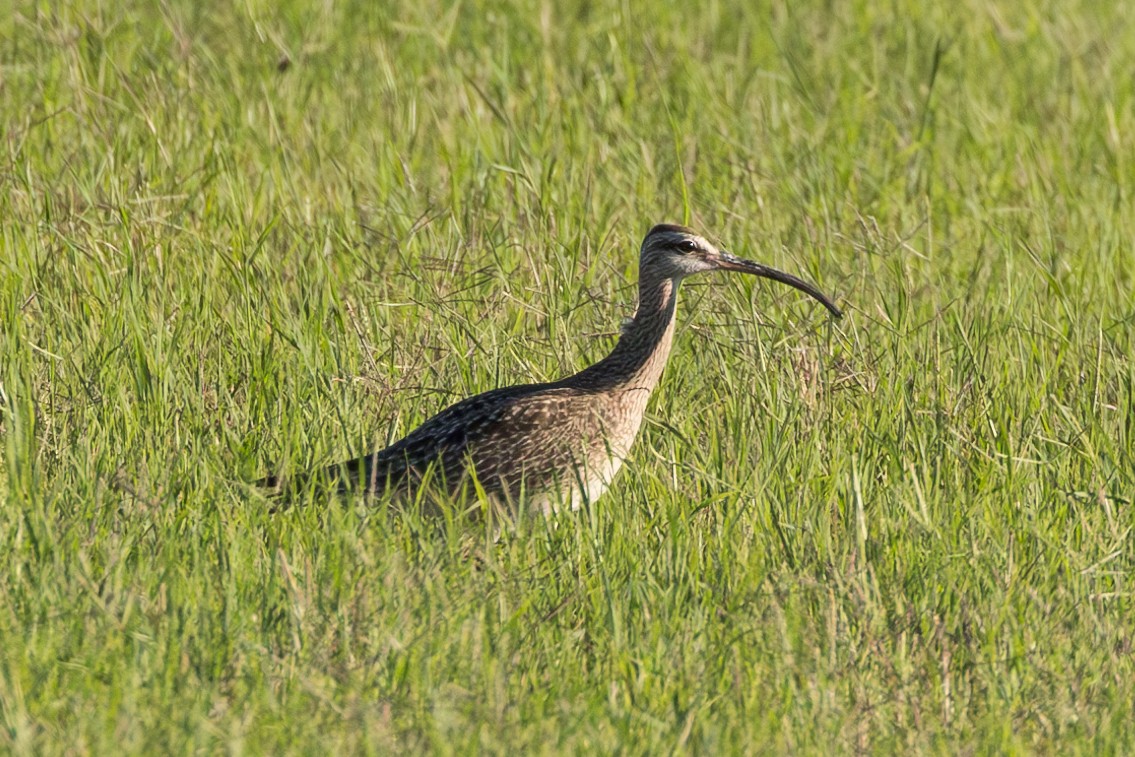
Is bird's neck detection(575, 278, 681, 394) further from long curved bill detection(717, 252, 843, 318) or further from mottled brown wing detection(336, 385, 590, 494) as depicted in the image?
mottled brown wing detection(336, 385, 590, 494)

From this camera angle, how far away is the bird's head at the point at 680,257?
6355 millimetres

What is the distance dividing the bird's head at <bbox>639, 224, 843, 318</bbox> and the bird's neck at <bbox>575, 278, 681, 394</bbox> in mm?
44

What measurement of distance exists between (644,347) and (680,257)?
14.7 inches

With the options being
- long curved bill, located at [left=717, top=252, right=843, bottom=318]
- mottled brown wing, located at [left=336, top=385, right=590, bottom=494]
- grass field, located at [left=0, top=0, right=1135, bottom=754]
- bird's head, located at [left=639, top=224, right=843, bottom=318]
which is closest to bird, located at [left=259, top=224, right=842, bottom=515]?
mottled brown wing, located at [left=336, top=385, right=590, bottom=494]

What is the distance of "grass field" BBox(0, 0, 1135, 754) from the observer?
4250 mm

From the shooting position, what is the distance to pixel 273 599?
452 cm

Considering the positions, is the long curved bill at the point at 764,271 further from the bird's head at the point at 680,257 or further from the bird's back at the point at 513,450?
the bird's back at the point at 513,450

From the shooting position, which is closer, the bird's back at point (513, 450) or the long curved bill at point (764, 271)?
the bird's back at point (513, 450)

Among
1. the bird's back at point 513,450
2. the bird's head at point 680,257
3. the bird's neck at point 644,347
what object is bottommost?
the bird's back at point 513,450

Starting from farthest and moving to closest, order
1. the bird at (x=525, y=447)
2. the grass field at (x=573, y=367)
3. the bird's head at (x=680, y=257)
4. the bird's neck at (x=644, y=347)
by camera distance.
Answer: the bird's head at (x=680, y=257), the bird's neck at (x=644, y=347), the bird at (x=525, y=447), the grass field at (x=573, y=367)

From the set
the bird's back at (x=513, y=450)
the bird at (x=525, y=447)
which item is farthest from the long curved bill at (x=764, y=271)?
the bird's back at (x=513, y=450)

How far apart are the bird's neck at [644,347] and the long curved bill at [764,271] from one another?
0.18 m

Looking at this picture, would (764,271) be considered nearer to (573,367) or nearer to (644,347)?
(644,347)

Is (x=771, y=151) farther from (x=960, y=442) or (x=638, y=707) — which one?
(x=638, y=707)
